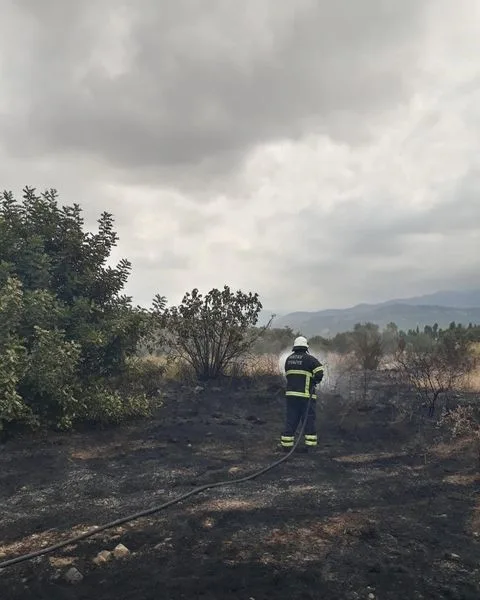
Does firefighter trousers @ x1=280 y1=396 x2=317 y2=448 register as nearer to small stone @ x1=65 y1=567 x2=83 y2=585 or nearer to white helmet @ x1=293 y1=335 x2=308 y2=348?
white helmet @ x1=293 y1=335 x2=308 y2=348

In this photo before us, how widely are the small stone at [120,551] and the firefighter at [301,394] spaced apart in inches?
160

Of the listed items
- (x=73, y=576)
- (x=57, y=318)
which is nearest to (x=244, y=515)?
(x=73, y=576)

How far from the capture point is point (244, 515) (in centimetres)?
505

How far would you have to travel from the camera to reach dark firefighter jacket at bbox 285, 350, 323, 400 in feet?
27.3

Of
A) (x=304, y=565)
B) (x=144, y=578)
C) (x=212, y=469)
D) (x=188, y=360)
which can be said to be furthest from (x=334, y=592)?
(x=188, y=360)

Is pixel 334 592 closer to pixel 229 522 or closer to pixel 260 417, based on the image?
pixel 229 522

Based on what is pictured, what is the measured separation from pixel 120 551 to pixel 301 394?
462cm

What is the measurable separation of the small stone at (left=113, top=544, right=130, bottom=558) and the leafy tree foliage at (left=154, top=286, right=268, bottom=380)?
330 inches

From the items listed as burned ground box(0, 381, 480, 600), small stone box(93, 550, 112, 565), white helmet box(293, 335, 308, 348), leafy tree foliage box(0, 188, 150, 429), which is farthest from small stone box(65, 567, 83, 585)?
white helmet box(293, 335, 308, 348)

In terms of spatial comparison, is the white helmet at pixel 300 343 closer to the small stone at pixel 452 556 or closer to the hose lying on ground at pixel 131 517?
the hose lying on ground at pixel 131 517

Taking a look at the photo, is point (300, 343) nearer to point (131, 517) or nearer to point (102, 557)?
point (131, 517)

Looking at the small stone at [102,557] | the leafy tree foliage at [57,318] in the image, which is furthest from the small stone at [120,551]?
the leafy tree foliage at [57,318]

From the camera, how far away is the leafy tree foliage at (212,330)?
12586 millimetres

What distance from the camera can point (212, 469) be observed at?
6875 mm
